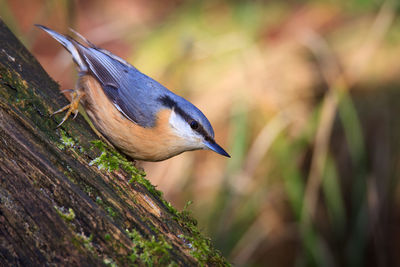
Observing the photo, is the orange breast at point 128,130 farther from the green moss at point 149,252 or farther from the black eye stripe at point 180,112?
the green moss at point 149,252

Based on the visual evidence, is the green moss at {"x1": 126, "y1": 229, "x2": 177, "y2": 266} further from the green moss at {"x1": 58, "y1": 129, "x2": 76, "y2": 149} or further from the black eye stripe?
the black eye stripe

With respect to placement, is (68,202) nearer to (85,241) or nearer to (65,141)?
(85,241)

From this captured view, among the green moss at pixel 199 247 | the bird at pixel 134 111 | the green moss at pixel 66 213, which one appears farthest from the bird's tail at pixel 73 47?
the green moss at pixel 66 213

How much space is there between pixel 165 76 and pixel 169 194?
45.0 inches

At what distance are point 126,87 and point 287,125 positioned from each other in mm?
1886

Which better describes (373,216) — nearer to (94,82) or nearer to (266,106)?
(266,106)

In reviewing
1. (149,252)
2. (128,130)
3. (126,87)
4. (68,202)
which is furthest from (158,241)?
(126,87)

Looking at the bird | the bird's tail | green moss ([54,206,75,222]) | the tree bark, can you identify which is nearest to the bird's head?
the bird

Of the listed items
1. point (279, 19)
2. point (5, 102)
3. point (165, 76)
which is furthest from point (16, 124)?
point (279, 19)

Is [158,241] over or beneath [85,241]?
over

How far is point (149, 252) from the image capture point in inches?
59.6

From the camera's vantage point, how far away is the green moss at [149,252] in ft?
4.87

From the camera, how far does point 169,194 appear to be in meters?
4.29

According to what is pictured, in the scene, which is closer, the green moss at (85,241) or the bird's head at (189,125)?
the green moss at (85,241)
